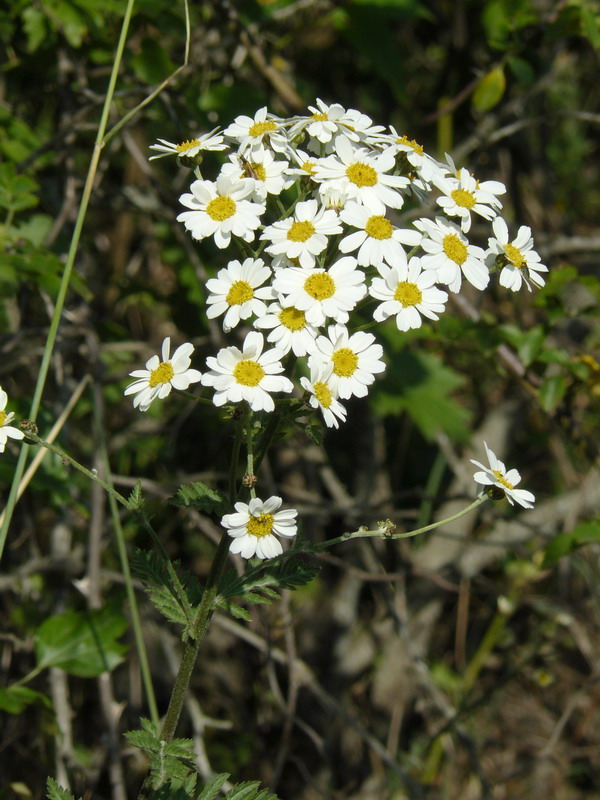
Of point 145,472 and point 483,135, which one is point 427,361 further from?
point 145,472

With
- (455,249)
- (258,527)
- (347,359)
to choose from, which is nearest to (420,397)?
(455,249)

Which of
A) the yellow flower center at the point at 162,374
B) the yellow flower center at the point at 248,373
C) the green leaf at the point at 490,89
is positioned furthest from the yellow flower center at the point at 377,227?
the green leaf at the point at 490,89

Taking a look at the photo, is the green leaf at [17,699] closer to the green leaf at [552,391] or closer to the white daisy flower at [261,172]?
the white daisy flower at [261,172]

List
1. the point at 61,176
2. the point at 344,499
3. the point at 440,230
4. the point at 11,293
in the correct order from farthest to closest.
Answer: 1. the point at 344,499
2. the point at 61,176
3. the point at 11,293
4. the point at 440,230

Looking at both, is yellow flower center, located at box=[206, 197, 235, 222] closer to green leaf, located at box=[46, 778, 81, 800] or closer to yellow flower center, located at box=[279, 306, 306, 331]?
yellow flower center, located at box=[279, 306, 306, 331]

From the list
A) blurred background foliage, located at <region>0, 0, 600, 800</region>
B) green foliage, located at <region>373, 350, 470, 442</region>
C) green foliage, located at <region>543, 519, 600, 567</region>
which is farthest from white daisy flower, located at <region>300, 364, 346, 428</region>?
green foliage, located at <region>373, 350, 470, 442</region>

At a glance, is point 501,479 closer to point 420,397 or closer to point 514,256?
point 514,256

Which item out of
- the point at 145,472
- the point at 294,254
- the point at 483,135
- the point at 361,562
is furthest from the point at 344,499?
the point at 294,254
